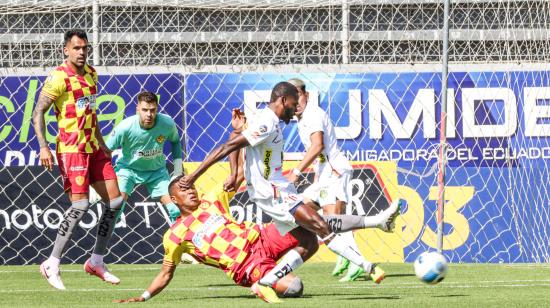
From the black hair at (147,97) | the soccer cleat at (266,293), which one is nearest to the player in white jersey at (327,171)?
the black hair at (147,97)

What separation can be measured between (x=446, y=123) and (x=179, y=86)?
309 centimetres

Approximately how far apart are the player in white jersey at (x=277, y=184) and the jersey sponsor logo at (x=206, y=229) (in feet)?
1.06

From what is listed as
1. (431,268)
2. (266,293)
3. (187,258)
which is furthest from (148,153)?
(431,268)

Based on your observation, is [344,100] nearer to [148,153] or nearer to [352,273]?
[148,153]

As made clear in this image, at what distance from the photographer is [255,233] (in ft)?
26.9

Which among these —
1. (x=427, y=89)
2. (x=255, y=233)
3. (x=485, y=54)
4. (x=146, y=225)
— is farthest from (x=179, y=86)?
(x=255, y=233)

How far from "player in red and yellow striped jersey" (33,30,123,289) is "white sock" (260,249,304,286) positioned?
6.66 ft

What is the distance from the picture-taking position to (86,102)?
9.38m

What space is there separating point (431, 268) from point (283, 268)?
39.3 inches

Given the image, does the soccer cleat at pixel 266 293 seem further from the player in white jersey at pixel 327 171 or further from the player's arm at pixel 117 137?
the player's arm at pixel 117 137

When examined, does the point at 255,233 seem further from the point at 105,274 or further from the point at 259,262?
the point at 105,274

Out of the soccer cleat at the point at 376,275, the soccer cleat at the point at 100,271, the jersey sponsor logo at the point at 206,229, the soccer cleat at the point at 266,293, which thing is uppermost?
the jersey sponsor logo at the point at 206,229

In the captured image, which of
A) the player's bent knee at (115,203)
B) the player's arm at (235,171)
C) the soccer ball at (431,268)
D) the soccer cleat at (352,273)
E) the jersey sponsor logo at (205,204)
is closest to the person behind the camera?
the soccer ball at (431,268)

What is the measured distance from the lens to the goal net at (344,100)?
12703mm
